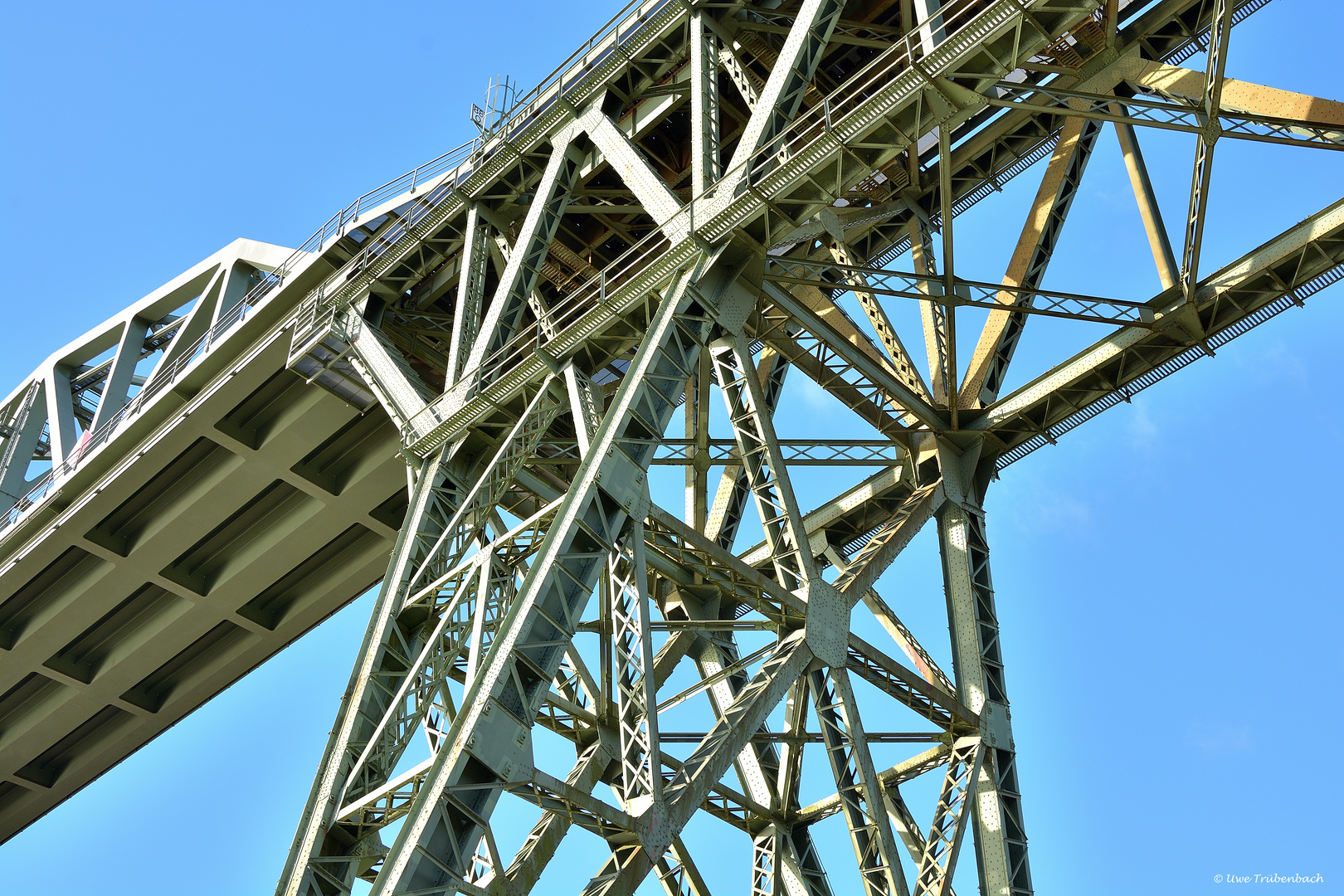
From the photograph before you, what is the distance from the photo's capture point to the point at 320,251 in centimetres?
2372

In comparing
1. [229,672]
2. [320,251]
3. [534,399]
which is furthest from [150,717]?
[534,399]

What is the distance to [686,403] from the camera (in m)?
22.8

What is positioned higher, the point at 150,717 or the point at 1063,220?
the point at 1063,220

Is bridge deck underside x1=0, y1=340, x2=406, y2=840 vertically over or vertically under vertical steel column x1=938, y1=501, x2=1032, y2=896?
over

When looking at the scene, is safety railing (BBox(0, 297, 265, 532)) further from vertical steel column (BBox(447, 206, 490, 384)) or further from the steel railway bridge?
vertical steel column (BBox(447, 206, 490, 384))

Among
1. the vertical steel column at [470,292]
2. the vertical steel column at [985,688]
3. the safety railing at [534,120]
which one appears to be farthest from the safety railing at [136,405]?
the vertical steel column at [985,688]

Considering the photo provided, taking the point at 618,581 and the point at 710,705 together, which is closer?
the point at 618,581

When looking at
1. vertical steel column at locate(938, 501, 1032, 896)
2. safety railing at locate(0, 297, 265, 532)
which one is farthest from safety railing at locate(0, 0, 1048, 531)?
vertical steel column at locate(938, 501, 1032, 896)

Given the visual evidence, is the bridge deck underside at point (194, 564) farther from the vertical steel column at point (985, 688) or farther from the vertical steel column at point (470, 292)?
the vertical steel column at point (985, 688)

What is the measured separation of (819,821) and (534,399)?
20.6 ft

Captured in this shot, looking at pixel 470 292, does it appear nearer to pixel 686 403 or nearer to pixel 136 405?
pixel 686 403

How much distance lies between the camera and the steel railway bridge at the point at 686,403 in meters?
14.5

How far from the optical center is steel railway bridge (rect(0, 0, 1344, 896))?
571 inches

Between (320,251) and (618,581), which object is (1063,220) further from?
(320,251)
